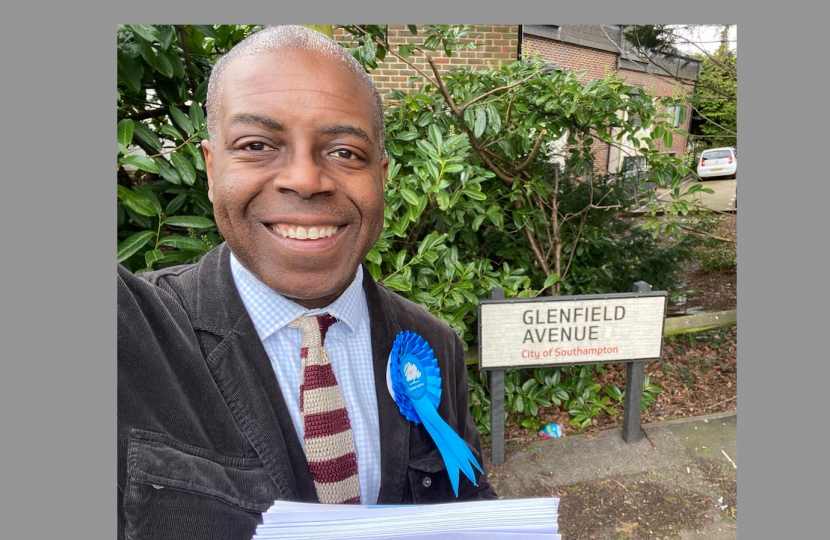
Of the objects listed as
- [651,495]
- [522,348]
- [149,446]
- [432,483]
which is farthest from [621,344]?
[149,446]

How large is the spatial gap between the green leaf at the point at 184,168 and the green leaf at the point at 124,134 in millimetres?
171

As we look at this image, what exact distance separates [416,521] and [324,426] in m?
0.28

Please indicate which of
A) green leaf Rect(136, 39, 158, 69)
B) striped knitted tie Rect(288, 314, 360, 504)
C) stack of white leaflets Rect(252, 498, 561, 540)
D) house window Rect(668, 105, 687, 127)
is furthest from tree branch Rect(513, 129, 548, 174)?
stack of white leaflets Rect(252, 498, 561, 540)

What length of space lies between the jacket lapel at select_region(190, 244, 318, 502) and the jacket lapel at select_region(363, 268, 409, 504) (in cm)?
18

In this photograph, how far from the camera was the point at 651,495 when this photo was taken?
9.05 ft

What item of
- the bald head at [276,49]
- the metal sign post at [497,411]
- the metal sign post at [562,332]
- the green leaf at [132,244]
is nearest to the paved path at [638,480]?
the metal sign post at [497,411]

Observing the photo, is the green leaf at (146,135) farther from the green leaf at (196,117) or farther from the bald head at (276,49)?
the bald head at (276,49)

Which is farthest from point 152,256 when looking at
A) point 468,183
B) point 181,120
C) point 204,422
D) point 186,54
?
point 468,183

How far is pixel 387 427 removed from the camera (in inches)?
41.9

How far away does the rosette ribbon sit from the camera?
43.1 inches

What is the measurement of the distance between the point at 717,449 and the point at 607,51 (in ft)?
9.86

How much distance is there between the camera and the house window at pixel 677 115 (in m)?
2.84

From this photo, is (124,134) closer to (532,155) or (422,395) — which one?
(422,395)

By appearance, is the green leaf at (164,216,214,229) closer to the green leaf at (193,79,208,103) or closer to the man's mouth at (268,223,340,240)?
the green leaf at (193,79,208,103)
